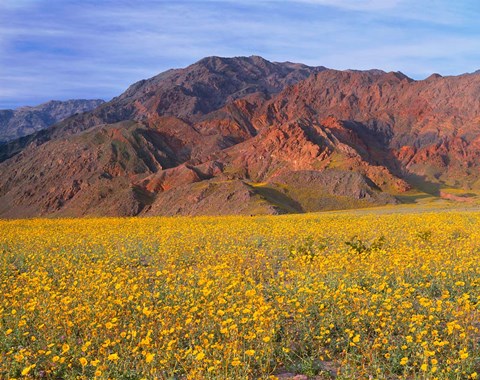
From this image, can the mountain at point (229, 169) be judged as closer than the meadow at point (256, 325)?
No

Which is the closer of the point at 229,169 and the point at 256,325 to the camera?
the point at 256,325

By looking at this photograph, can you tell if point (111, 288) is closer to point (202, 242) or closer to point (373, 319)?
point (373, 319)

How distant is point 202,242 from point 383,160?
16825 cm

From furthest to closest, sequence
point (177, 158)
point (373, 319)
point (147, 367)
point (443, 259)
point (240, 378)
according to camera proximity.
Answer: point (177, 158) → point (443, 259) → point (373, 319) → point (147, 367) → point (240, 378)

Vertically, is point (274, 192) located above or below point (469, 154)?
below

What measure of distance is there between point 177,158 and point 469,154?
334 feet

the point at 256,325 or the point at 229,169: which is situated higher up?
the point at 229,169

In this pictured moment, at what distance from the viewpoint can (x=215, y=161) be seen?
140 metres

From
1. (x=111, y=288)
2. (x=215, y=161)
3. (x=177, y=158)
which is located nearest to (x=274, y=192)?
(x=215, y=161)

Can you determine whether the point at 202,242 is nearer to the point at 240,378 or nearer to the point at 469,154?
the point at 240,378

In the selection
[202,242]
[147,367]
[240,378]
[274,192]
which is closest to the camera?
[240,378]

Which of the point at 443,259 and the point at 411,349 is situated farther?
the point at 443,259

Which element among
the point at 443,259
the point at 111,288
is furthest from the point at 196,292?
the point at 443,259

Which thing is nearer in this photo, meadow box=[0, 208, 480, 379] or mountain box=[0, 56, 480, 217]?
meadow box=[0, 208, 480, 379]
